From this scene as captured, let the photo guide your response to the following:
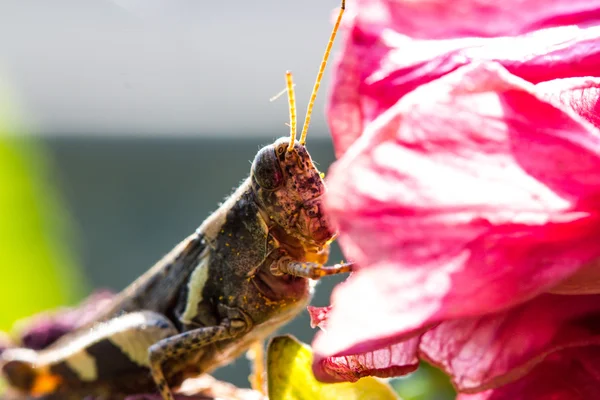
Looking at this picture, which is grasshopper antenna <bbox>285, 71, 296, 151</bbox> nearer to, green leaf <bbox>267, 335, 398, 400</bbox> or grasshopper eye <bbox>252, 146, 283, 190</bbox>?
grasshopper eye <bbox>252, 146, 283, 190</bbox>

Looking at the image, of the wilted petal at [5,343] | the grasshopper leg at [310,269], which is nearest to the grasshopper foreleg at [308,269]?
the grasshopper leg at [310,269]

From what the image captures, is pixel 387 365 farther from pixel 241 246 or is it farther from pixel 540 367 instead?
pixel 241 246

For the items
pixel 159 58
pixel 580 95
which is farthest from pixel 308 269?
pixel 159 58

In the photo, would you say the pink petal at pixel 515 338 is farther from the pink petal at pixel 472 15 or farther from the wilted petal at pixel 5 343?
the wilted petal at pixel 5 343

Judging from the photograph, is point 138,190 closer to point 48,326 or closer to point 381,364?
point 48,326

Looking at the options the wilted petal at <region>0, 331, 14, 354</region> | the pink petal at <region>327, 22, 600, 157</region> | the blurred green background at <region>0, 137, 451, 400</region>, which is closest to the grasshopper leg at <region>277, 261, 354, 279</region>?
the pink petal at <region>327, 22, 600, 157</region>

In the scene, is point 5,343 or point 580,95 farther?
point 5,343
